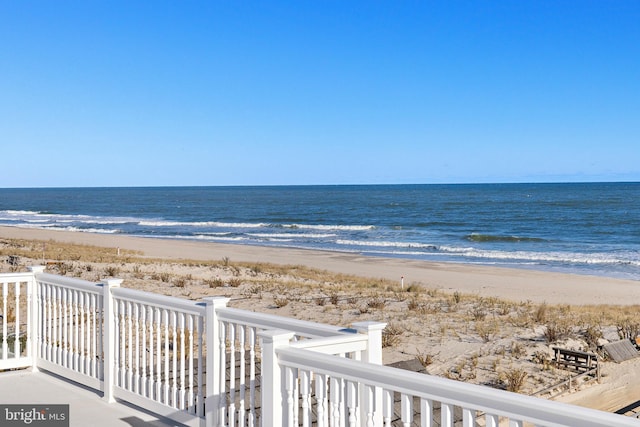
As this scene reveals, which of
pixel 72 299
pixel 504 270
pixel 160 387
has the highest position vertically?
pixel 72 299

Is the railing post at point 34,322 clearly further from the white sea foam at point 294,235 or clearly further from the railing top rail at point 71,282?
the white sea foam at point 294,235

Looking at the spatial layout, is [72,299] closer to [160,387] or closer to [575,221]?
[160,387]

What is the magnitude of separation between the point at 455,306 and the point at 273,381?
13578mm

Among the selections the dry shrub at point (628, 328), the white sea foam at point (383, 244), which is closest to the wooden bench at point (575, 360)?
the dry shrub at point (628, 328)

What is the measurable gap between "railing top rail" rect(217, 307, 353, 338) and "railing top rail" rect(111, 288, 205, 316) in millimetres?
277

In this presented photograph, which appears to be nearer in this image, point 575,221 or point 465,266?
point 465,266

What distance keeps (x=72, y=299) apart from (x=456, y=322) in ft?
30.9

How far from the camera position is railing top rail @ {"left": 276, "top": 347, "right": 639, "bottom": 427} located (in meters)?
2.39

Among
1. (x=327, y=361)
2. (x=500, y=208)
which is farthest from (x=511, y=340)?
(x=500, y=208)

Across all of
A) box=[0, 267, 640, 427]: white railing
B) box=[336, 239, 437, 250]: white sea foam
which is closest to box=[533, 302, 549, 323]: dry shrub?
box=[0, 267, 640, 427]: white railing

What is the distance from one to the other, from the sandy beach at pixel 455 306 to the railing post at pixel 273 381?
124 inches

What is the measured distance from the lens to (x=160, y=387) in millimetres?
5664

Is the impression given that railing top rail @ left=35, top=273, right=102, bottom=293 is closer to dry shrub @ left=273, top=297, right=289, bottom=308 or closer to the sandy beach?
the sandy beach

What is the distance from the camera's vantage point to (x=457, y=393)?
280cm
